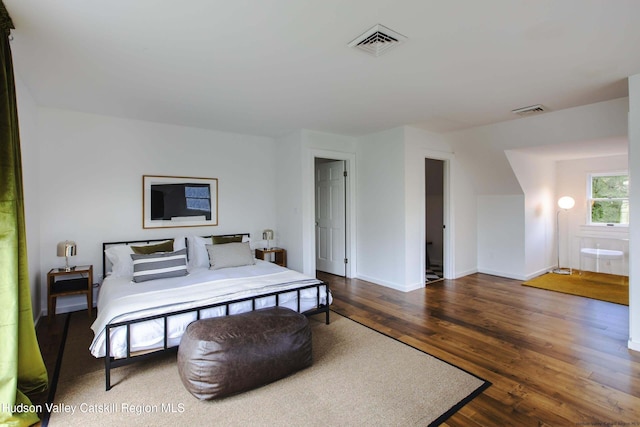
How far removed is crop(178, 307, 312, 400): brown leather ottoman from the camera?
86.4 inches

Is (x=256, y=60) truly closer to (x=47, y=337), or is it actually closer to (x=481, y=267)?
(x=47, y=337)

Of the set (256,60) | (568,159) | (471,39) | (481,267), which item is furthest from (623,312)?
(256,60)

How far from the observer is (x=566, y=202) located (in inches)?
237

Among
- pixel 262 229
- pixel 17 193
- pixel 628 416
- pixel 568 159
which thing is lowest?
pixel 628 416

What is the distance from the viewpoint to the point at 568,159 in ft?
20.4

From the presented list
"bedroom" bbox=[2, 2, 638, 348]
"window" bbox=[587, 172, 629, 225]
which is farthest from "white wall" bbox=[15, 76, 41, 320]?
"window" bbox=[587, 172, 629, 225]

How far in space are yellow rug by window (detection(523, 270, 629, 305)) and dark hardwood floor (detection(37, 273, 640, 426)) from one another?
0.99ft

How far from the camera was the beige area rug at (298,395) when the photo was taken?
2051mm

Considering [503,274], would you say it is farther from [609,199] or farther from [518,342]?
[518,342]

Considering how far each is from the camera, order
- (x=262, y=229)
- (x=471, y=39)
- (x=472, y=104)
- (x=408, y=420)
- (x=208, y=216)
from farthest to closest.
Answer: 1. (x=262, y=229)
2. (x=208, y=216)
3. (x=472, y=104)
4. (x=471, y=39)
5. (x=408, y=420)

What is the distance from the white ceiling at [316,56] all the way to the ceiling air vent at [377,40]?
6 centimetres

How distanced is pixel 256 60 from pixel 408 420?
2.81 meters

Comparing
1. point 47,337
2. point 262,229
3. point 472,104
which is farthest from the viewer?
point 262,229

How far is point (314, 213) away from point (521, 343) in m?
3.34
